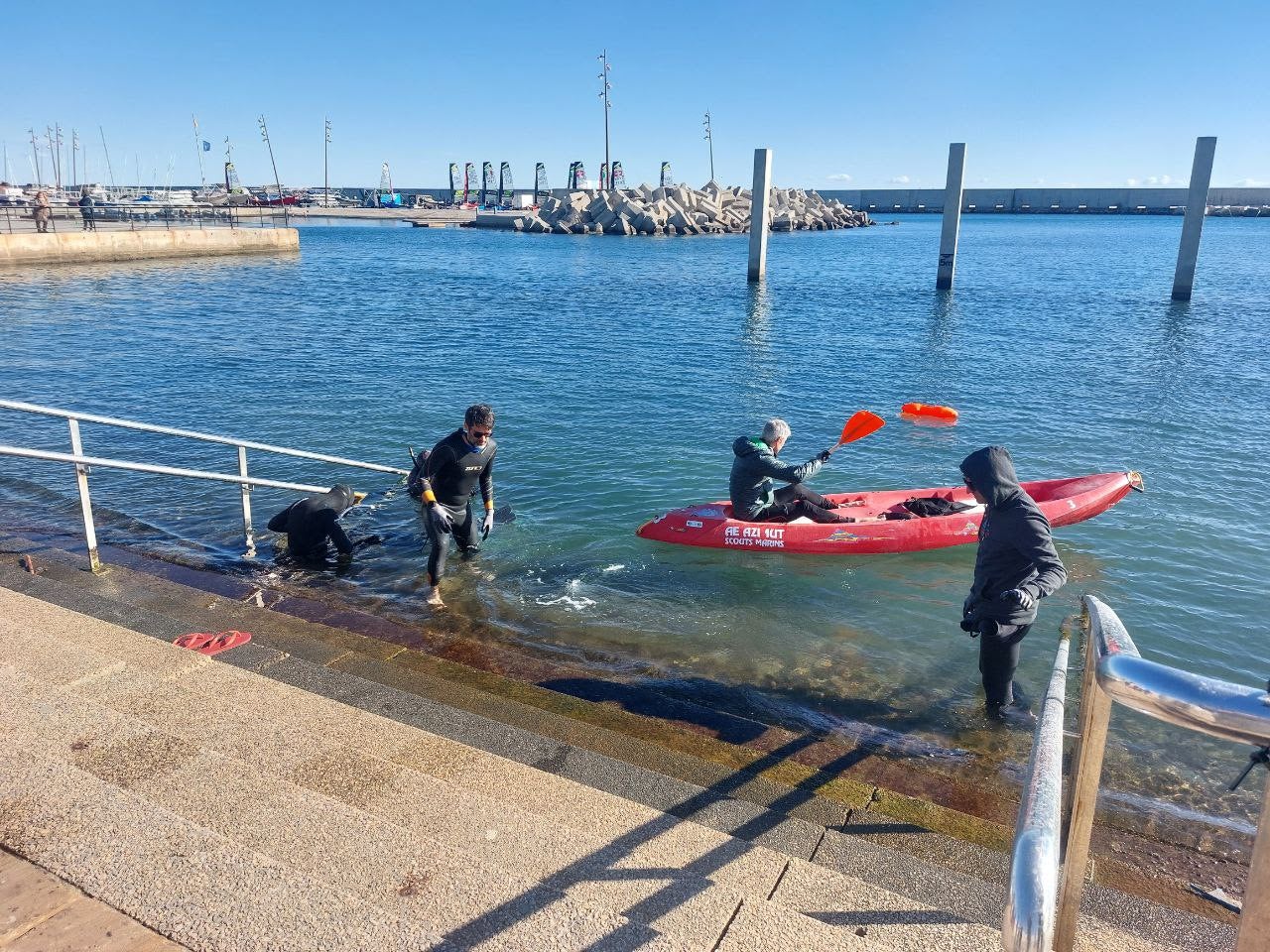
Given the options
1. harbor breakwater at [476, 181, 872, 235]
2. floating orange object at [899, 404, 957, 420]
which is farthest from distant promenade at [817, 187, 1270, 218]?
floating orange object at [899, 404, 957, 420]

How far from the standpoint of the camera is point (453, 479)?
7.90 metres

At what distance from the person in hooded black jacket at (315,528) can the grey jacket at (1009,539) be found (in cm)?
609

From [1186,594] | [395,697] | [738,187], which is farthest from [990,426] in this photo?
[738,187]

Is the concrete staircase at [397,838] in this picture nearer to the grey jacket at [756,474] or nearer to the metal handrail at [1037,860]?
the metal handrail at [1037,860]

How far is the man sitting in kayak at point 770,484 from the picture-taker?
9.27 m

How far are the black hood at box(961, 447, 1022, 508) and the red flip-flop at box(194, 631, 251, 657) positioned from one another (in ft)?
15.2

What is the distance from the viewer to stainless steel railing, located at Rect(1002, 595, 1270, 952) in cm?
128

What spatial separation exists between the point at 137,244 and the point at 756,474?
42.6 meters

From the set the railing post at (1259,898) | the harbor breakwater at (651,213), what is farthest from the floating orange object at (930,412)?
the harbor breakwater at (651,213)

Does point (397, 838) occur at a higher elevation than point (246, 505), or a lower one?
higher

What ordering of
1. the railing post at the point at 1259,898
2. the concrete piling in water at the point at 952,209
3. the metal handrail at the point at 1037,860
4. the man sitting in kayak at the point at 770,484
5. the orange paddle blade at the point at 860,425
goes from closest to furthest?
the railing post at the point at 1259,898 → the metal handrail at the point at 1037,860 → the man sitting in kayak at the point at 770,484 → the orange paddle blade at the point at 860,425 → the concrete piling in water at the point at 952,209

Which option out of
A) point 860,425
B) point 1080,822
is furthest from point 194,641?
point 860,425

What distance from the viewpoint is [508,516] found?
36.7 feet

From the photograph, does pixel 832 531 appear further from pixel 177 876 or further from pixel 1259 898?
pixel 1259 898
